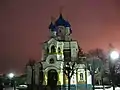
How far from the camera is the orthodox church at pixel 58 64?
172 feet

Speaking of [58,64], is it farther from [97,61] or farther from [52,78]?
[97,61]

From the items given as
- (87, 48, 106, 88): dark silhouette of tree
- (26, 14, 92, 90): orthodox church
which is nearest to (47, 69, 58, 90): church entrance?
(26, 14, 92, 90): orthodox church

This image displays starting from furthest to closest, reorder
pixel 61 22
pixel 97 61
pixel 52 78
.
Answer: pixel 61 22 → pixel 52 78 → pixel 97 61

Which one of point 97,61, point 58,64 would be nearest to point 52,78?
point 58,64

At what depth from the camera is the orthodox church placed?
5241 centimetres

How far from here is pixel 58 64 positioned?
5225 cm

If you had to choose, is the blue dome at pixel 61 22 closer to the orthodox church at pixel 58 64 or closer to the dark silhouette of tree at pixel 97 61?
the orthodox church at pixel 58 64

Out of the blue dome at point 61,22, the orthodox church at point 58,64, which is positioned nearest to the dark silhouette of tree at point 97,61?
the orthodox church at point 58,64

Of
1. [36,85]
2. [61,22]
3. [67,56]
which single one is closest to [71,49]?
[67,56]

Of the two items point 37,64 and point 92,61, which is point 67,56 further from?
point 92,61

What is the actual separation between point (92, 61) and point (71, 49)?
10170 millimetres

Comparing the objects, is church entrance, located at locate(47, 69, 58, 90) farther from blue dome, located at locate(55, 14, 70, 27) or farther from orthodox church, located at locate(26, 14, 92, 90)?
blue dome, located at locate(55, 14, 70, 27)

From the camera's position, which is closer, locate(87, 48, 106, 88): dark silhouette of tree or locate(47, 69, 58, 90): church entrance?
locate(87, 48, 106, 88): dark silhouette of tree

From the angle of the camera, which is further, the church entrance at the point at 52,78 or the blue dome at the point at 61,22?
the blue dome at the point at 61,22
